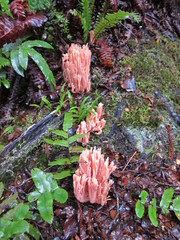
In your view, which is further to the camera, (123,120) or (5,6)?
(123,120)

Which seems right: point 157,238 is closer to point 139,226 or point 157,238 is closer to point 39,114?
point 139,226

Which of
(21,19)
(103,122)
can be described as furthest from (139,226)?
(21,19)

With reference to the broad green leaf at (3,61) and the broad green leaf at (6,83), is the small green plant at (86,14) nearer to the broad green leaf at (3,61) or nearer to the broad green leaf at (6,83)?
the broad green leaf at (3,61)

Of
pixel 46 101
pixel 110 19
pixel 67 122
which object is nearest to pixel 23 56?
pixel 46 101

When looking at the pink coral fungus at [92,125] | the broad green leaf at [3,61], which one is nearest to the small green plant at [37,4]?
the broad green leaf at [3,61]

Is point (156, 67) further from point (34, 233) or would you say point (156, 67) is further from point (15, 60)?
point (34, 233)
